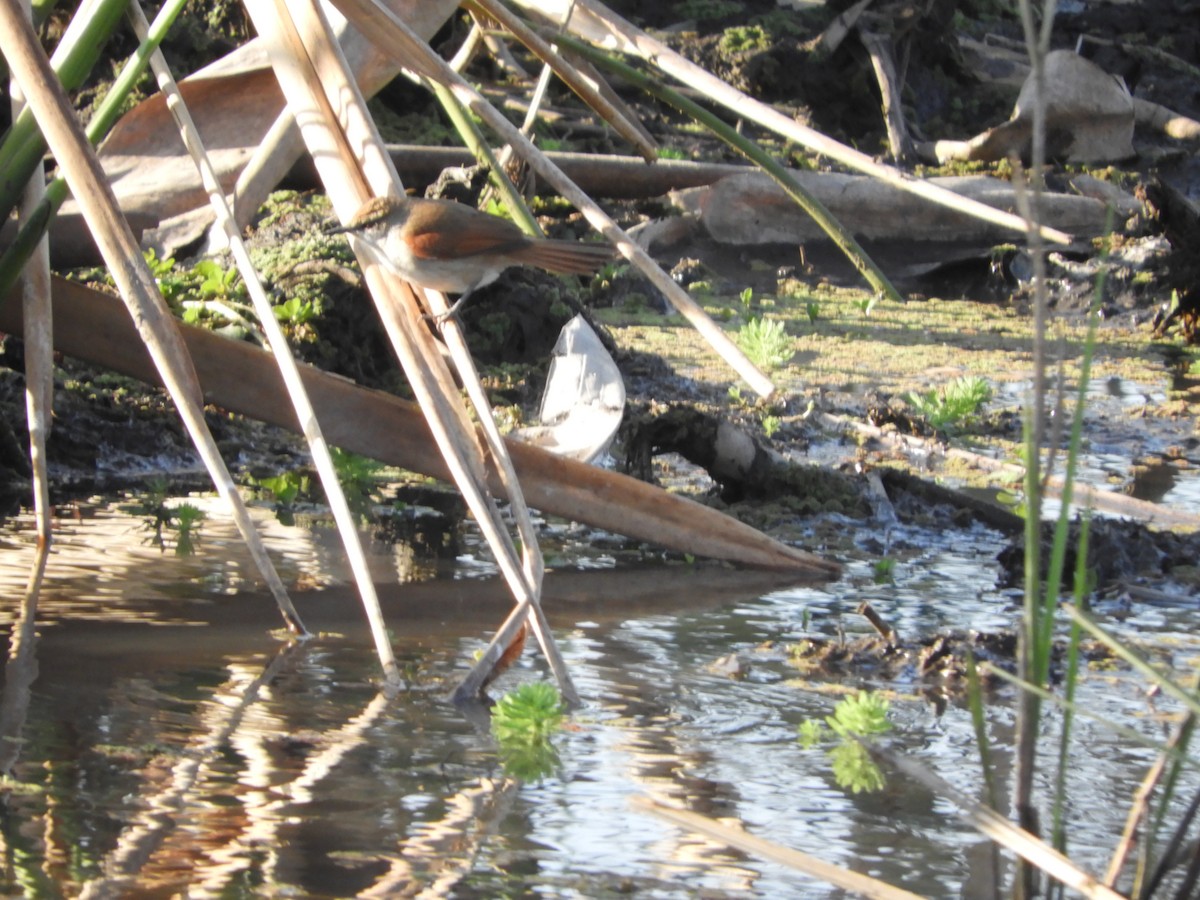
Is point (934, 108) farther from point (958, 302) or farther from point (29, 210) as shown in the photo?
point (29, 210)

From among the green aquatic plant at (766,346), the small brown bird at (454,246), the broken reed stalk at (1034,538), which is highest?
the small brown bird at (454,246)

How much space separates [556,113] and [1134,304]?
15.7 ft

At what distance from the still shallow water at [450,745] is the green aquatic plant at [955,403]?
2.38m

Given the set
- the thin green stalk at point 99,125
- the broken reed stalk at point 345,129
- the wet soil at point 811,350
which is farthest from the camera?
the wet soil at point 811,350

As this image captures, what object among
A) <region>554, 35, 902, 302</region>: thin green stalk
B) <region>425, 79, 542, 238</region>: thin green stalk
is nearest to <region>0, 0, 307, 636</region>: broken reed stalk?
<region>425, 79, 542, 238</region>: thin green stalk

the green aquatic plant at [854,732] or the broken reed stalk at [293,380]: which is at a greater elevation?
the broken reed stalk at [293,380]

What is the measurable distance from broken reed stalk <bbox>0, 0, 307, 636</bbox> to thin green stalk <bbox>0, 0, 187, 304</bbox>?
113mm

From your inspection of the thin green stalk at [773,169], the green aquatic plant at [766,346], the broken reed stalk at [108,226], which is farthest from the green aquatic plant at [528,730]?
the green aquatic plant at [766,346]

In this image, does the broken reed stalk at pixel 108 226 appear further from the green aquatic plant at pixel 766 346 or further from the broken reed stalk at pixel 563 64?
the green aquatic plant at pixel 766 346

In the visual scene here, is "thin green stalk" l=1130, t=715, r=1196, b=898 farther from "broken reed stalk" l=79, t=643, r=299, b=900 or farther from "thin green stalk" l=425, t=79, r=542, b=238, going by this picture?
"thin green stalk" l=425, t=79, r=542, b=238

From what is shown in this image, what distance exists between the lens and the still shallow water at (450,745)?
2.57 metres

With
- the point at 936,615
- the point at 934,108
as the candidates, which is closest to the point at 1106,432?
the point at 936,615

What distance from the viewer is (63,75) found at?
337 centimetres

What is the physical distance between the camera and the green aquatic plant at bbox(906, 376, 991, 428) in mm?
6902
